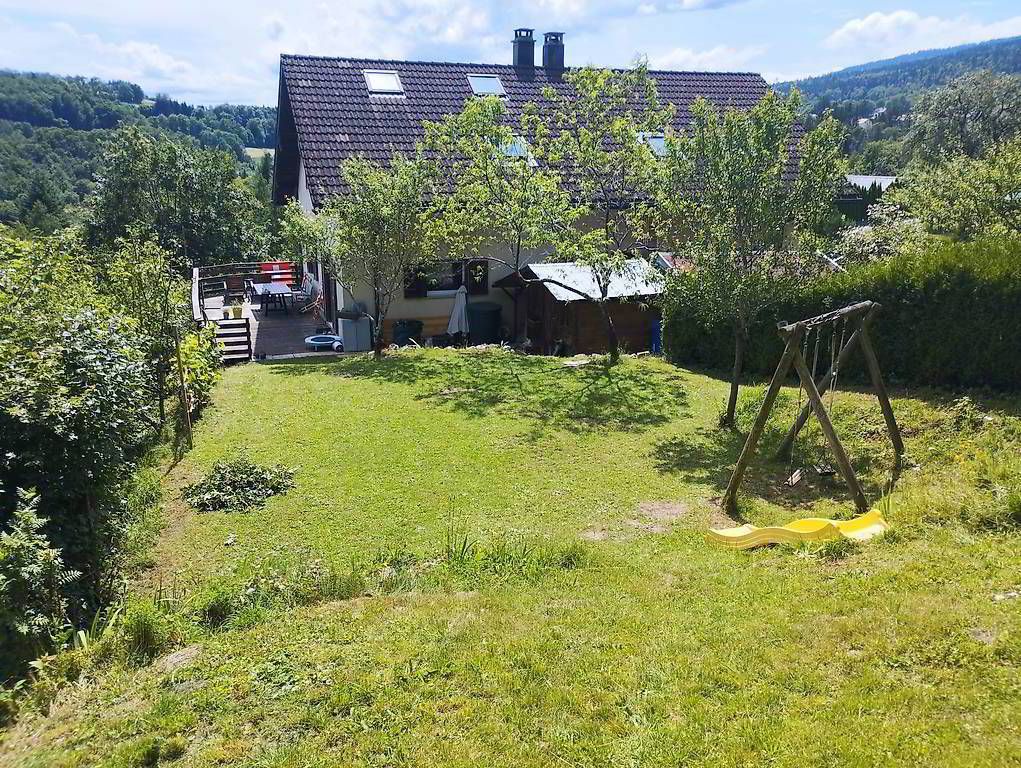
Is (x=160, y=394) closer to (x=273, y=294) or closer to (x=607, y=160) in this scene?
(x=607, y=160)

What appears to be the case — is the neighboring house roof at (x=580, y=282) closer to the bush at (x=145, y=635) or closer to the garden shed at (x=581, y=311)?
the garden shed at (x=581, y=311)

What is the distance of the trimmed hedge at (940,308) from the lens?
10.9m

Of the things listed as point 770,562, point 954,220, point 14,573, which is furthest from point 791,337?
point 954,220

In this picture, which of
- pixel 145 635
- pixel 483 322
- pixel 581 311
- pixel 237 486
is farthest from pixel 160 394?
pixel 483 322

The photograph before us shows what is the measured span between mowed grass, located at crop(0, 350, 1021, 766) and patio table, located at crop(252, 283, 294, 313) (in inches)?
579

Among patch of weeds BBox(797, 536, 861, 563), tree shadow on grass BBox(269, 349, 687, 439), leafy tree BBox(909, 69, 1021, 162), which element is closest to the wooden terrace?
tree shadow on grass BBox(269, 349, 687, 439)

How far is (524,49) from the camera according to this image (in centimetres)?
2706

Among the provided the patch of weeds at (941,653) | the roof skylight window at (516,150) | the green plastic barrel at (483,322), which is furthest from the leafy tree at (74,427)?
the green plastic barrel at (483,322)

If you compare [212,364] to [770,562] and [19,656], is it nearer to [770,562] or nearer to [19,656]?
[19,656]

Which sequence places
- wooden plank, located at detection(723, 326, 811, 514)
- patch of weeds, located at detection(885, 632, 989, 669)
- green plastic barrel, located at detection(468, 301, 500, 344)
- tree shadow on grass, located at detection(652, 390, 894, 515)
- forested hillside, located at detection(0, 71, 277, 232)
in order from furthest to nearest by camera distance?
1. forested hillside, located at detection(0, 71, 277, 232)
2. green plastic barrel, located at detection(468, 301, 500, 344)
3. tree shadow on grass, located at detection(652, 390, 894, 515)
4. wooden plank, located at detection(723, 326, 811, 514)
5. patch of weeds, located at detection(885, 632, 989, 669)

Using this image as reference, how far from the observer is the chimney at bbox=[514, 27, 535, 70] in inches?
1054

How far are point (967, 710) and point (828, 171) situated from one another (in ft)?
28.4

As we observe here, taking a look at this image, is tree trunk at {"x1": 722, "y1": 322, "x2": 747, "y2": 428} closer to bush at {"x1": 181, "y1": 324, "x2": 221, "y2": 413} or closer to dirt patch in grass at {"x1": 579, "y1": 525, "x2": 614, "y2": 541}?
dirt patch in grass at {"x1": 579, "y1": 525, "x2": 614, "y2": 541}

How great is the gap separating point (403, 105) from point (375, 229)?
8.73 m
